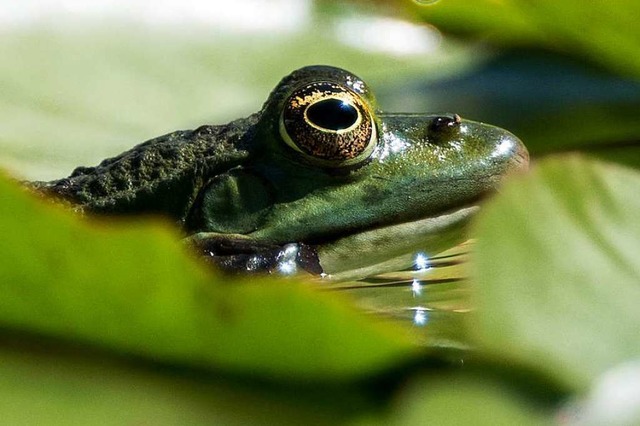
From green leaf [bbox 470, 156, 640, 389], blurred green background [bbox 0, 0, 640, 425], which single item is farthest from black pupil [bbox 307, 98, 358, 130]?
green leaf [bbox 470, 156, 640, 389]

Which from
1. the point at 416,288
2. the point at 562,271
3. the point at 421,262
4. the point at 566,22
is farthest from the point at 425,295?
the point at 566,22

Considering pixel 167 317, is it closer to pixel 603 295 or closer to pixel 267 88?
pixel 603 295

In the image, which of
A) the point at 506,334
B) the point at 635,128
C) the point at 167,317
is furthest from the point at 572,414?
the point at 635,128

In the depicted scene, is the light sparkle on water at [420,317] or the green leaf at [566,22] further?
the green leaf at [566,22]

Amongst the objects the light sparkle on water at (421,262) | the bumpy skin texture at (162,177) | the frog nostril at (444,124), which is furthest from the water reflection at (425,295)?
the bumpy skin texture at (162,177)

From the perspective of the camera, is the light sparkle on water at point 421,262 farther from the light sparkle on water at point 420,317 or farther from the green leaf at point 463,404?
the green leaf at point 463,404

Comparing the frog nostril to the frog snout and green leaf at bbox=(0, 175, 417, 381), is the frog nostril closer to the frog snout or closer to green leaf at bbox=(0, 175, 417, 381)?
the frog snout

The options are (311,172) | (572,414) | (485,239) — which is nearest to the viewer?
(572,414)
